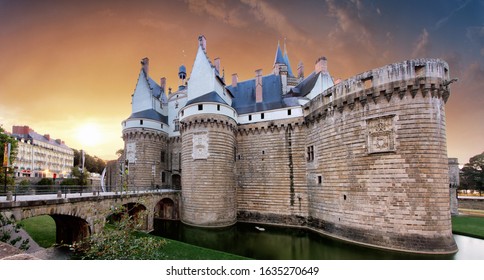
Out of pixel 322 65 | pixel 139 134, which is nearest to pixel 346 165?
pixel 322 65

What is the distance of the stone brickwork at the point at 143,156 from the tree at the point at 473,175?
28.9 meters

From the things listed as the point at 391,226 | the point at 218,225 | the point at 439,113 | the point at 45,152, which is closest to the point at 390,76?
the point at 439,113

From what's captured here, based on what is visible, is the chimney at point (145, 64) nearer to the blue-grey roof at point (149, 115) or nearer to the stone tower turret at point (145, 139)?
the stone tower turret at point (145, 139)

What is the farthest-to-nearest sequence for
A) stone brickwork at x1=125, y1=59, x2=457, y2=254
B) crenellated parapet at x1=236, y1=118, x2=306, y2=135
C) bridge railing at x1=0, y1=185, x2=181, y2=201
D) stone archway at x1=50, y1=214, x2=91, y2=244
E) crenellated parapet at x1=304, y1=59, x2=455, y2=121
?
crenellated parapet at x1=236, y1=118, x2=306, y2=135 → crenellated parapet at x1=304, y1=59, x2=455, y2=121 → stone brickwork at x1=125, y1=59, x2=457, y2=254 → stone archway at x1=50, y1=214, x2=91, y2=244 → bridge railing at x1=0, y1=185, x2=181, y2=201

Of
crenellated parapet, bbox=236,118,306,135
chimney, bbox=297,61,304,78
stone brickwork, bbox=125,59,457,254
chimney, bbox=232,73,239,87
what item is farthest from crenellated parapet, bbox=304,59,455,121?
chimney, bbox=232,73,239,87

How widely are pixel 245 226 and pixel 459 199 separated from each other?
2095cm

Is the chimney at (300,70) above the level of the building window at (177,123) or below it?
above

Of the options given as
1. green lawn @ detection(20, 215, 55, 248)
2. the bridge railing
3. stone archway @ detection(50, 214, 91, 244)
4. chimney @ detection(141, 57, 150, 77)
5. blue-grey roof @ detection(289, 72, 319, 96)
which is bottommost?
green lawn @ detection(20, 215, 55, 248)

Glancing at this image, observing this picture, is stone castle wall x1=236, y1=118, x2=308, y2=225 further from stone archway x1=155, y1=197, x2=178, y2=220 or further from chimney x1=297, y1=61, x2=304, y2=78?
chimney x1=297, y1=61, x2=304, y2=78

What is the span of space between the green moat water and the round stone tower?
989 mm

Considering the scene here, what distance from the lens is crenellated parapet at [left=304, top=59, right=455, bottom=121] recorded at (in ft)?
36.3

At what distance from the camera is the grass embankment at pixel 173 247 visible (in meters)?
10.1

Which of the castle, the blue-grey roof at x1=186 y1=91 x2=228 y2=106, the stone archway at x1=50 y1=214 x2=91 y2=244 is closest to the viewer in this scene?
the stone archway at x1=50 y1=214 x2=91 y2=244

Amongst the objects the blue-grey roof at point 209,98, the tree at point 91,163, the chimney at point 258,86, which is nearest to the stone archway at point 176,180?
the blue-grey roof at point 209,98
